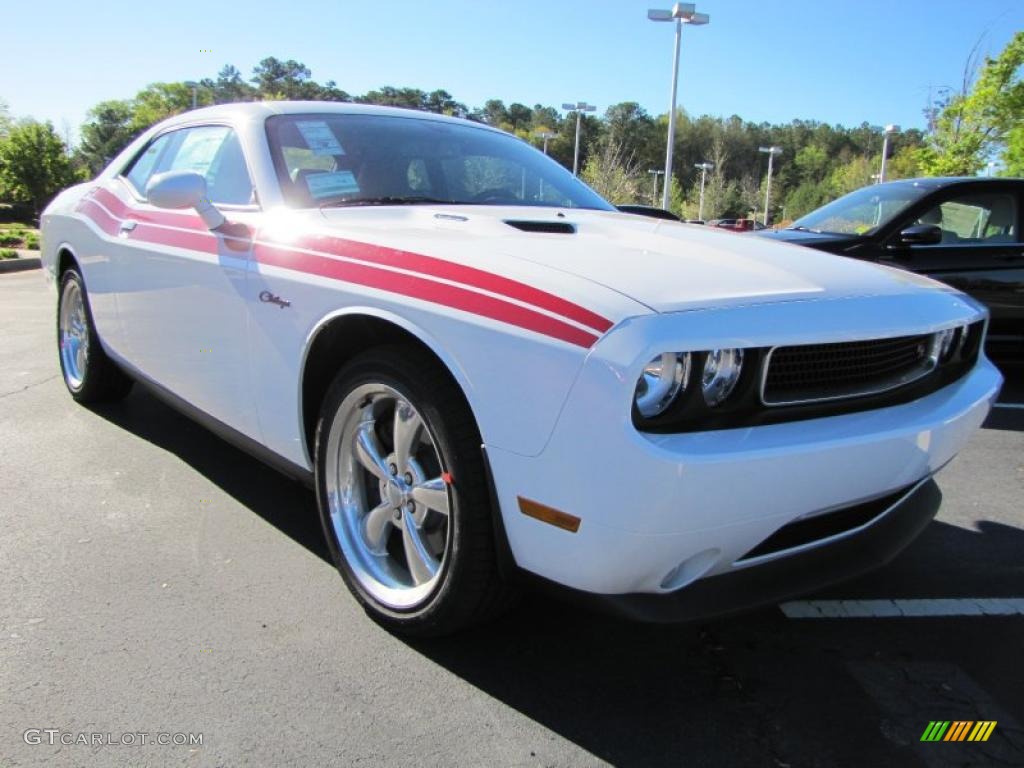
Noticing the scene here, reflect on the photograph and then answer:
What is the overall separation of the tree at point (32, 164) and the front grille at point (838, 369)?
34.1 meters

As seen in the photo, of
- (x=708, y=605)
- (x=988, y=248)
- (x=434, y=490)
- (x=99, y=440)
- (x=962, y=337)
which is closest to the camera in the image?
(x=708, y=605)

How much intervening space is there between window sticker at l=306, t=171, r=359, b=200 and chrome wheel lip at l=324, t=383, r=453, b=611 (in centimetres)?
88

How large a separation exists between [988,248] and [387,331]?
5309 millimetres

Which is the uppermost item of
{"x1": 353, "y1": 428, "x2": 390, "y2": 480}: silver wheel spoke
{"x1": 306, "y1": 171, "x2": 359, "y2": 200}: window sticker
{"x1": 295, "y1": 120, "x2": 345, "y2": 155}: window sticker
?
{"x1": 295, "y1": 120, "x2": 345, "y2": 155}: window sticker

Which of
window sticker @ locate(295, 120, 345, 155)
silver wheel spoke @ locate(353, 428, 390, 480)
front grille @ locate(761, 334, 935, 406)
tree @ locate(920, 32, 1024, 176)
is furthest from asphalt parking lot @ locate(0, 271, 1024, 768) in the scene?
tree @ locate(920, 32, 1024, 176)

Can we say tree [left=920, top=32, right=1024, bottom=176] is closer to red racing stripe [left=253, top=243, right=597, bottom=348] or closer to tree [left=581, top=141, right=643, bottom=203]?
tree [left=581, top=141, right=643, bottom=203]

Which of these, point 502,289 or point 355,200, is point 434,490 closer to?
point 502,289

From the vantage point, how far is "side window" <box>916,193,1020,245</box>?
5.93 meters

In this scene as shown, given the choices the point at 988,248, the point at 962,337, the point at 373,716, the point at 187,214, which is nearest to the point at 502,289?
the point at 373,716

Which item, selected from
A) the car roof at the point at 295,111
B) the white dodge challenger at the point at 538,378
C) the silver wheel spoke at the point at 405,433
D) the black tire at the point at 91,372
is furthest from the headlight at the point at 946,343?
the black tire at the point at 91,372

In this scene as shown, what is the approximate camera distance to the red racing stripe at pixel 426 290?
67.9 inches

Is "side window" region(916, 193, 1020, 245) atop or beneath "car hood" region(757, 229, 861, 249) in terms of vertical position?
atop

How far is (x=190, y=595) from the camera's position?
2.58 metres

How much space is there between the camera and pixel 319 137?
304 cm
